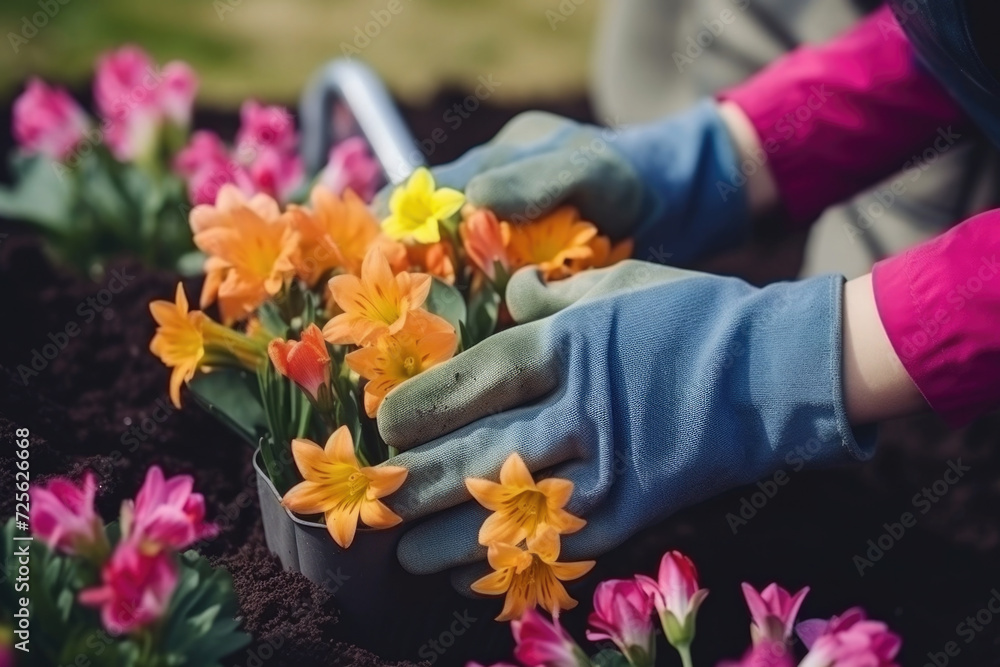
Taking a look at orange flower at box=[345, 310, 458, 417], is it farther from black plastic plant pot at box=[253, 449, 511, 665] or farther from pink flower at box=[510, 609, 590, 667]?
pink flower at box=[510, 609, 590, 667]

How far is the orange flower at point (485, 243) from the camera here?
50.6 inches

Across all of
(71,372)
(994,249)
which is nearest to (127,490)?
(71,372)

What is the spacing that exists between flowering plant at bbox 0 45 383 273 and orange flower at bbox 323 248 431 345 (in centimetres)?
64

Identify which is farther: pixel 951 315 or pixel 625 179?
pixel 625 179

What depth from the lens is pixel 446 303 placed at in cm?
126

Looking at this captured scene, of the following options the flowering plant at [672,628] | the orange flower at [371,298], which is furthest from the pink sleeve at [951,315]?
the orange flower at [371,298]

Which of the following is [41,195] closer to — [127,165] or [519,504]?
[127,165]

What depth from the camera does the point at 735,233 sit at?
1.66m

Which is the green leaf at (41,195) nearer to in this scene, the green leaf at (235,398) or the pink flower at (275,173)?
the pink flower at (275,173)

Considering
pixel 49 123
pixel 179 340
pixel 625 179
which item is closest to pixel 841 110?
pixel 625 179

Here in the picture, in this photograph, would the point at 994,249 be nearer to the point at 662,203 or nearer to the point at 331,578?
the point at 662,203

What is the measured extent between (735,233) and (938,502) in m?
0.52

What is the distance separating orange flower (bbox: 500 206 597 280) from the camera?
135cm

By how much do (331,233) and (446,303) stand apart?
17cm
